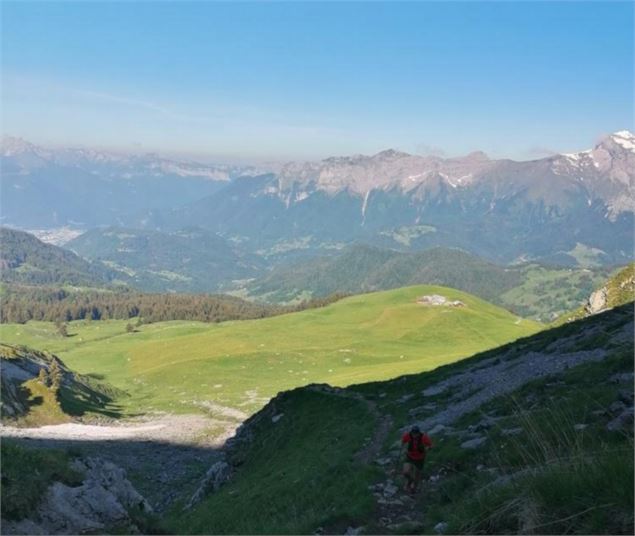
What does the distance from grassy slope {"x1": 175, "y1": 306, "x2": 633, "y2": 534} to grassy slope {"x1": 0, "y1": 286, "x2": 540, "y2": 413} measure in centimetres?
4171

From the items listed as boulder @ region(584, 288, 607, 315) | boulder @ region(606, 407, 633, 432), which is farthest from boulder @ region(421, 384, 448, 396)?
boulder @ region(584, 288, 607, 315)

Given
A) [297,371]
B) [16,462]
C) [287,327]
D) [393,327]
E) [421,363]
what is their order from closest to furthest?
1. [16,462]
2. [421,363]
3. [297,371]
4. [393,327]
5. [287,327]

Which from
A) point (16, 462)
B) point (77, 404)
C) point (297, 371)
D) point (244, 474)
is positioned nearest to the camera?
point (16, 462)

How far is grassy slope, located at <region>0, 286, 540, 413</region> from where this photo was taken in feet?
332

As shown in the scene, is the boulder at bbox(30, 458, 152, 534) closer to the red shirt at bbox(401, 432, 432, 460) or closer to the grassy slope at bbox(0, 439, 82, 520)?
the grassy slope at bbox(0, 439, 82, 520)

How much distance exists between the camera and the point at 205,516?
96.0ft

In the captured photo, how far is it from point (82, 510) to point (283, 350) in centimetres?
11689

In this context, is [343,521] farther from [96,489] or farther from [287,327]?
[287,327]

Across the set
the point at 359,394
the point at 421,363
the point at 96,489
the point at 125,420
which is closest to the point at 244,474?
the point at 359,394

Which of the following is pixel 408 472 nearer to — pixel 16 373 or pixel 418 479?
pixel 418 479

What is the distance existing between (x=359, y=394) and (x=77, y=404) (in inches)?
2125

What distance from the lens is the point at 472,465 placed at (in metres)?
19.5

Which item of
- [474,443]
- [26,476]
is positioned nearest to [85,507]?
[26,476]

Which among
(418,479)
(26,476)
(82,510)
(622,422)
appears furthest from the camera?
(418,479)
